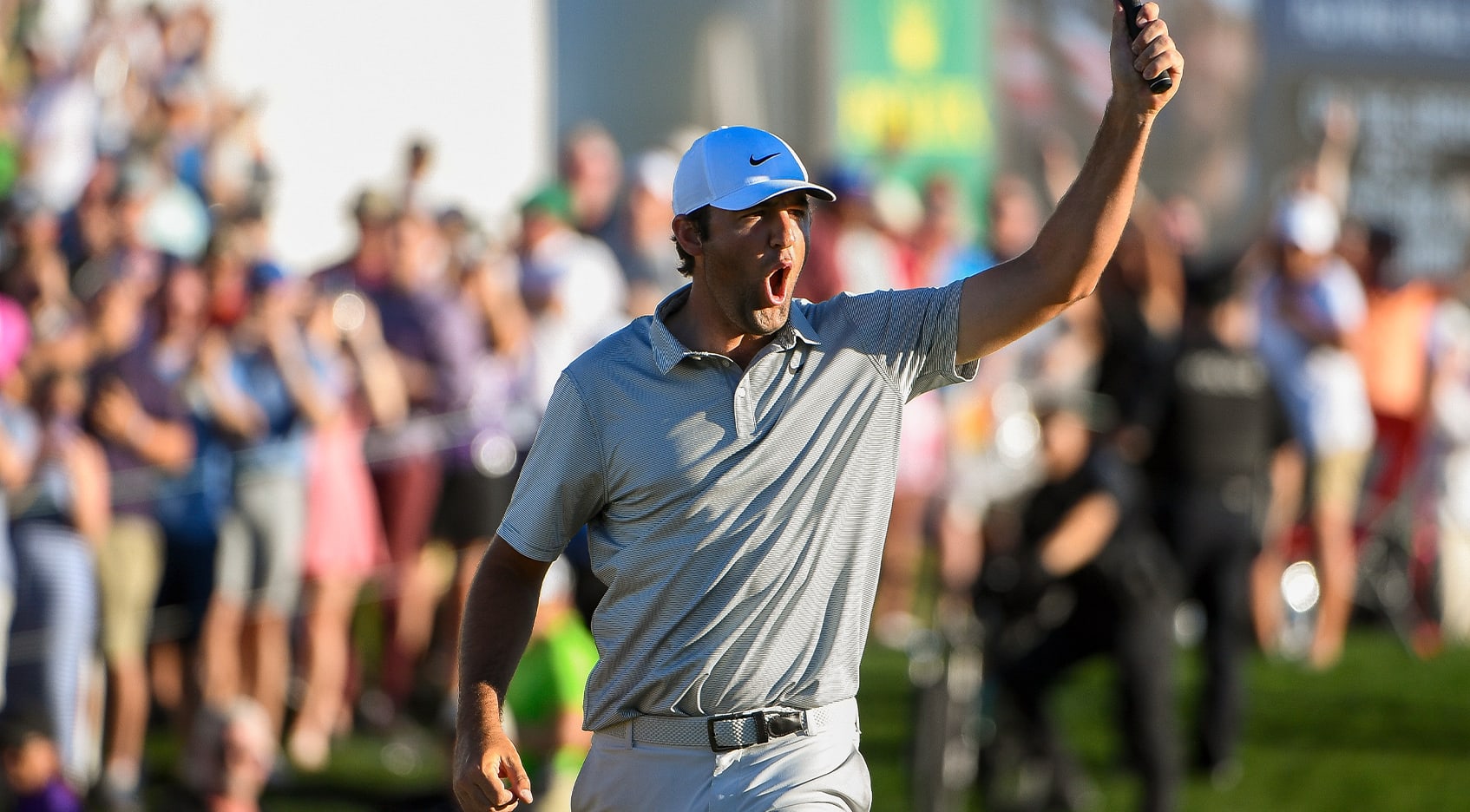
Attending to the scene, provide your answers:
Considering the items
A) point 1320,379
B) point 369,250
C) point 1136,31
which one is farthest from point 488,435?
point 1136,31

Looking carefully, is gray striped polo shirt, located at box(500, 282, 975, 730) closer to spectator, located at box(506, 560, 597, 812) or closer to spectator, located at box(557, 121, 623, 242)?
spectator, located at box(506, 560, 597, 812)

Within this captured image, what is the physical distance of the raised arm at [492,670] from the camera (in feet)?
12.8

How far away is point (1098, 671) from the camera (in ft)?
38.5

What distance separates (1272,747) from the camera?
10000mm

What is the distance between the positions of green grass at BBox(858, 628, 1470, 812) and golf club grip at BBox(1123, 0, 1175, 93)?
5.62 m

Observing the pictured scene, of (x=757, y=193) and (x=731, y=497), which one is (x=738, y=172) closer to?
(x=757, y=193)

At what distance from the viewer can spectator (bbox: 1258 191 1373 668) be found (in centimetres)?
1162

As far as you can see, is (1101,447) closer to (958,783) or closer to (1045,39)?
(958,783)

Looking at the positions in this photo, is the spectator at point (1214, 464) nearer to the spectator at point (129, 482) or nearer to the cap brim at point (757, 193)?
the spectator at point (129, 482)

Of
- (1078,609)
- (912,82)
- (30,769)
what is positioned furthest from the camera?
(912,82)

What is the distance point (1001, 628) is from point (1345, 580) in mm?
3446

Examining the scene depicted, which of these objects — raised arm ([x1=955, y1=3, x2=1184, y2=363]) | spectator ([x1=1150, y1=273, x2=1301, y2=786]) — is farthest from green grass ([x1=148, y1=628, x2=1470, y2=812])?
raised arm ([x1=955, y1=3, x2=1184, y2=363])

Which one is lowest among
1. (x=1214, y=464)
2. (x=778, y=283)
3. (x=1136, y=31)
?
(x=1214, y=464)

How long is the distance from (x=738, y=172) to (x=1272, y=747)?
6.81 m
